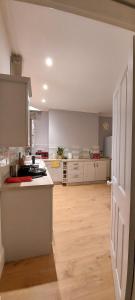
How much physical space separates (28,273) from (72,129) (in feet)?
13.5

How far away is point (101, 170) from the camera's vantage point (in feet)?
16.1

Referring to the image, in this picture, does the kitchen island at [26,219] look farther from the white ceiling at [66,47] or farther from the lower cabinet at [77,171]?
the lower cabinet at [77,171]

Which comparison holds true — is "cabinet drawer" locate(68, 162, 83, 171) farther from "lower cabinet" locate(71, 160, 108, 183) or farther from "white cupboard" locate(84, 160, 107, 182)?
"white cupboard" locate(84, 160, 107, 182)

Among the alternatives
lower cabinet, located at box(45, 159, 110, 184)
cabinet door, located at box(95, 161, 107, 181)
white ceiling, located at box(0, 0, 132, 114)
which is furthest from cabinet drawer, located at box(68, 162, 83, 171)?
white ceiling, located at box(0, 0, 132, 114)

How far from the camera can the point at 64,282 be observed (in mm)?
1436

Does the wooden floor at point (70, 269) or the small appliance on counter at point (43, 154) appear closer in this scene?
the wooden floor at point (70, 269)

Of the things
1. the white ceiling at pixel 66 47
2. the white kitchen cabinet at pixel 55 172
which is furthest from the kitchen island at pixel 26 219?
the white kitchen cabinet at pixel 55 172

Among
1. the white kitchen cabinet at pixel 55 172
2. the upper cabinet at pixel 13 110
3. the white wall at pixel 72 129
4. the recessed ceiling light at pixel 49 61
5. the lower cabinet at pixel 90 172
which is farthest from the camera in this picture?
the white wall at pixel 72 129

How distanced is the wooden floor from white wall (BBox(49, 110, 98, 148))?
2874 millimetres

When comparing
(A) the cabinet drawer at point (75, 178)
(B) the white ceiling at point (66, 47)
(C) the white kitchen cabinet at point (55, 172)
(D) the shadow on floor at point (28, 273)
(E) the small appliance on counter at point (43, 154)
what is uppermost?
(B) the white ceiling at point (66, 47)

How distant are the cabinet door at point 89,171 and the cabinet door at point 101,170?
Result: 0.43 feet

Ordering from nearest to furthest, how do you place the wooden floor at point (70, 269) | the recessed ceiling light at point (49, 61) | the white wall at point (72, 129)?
the wooden floor at point (70, 269) < the recessed ceiling light at point (49, 61) < the white wall at point (72, 129)

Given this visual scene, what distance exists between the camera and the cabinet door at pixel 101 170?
4.86 meters

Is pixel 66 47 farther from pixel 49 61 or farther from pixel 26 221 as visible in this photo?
pixel 26 221
